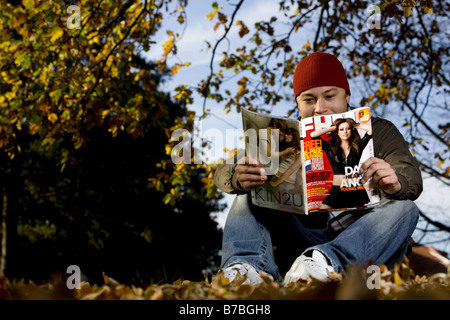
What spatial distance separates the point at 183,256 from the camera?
17.6m

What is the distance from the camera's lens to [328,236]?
2445 mm

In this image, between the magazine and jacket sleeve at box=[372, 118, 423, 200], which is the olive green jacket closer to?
jacket sleeve at box=[372, 118, 423, 200]

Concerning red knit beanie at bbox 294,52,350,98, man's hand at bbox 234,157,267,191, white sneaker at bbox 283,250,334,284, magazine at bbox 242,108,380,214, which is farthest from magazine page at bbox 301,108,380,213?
red knit beanie at bbox 294,52,350,98

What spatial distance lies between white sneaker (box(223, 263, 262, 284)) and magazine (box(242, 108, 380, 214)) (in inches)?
12.8

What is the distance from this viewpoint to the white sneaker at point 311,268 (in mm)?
1857

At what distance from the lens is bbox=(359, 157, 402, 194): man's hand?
2.16 metres

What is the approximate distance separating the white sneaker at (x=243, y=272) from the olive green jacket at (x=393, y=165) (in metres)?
0.45

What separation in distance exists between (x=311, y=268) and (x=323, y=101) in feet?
3.69

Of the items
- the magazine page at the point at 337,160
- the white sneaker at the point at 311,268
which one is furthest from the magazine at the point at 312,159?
the white sneaker at the point at 311,268

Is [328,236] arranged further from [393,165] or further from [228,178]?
[228,178]
